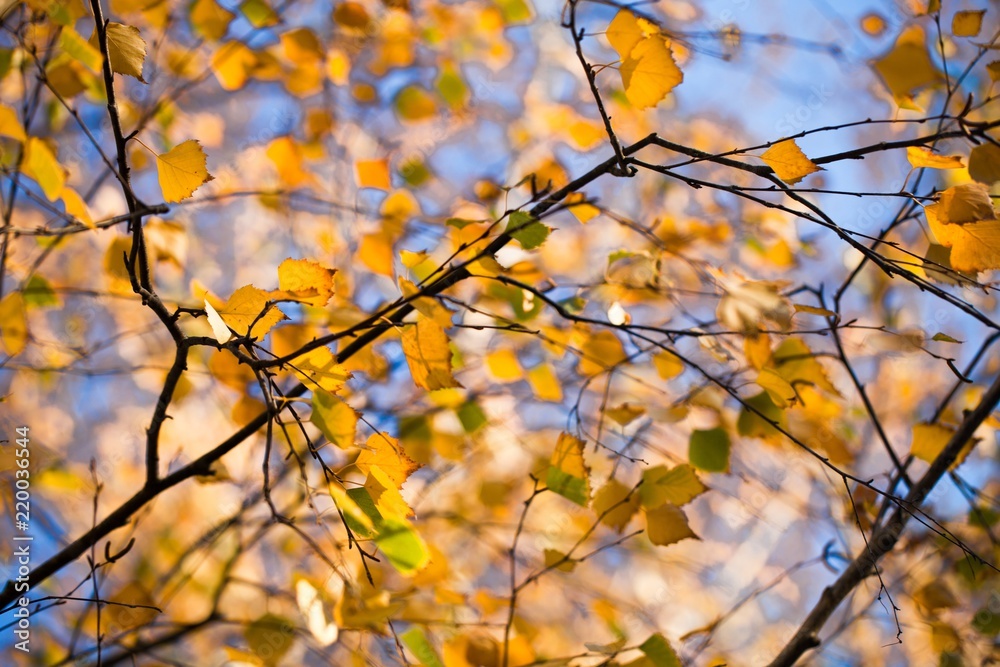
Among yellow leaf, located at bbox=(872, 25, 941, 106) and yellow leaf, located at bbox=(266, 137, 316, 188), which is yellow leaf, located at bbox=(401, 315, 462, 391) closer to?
yellow leaf, located at bbox=(872, 25, 941, 106)

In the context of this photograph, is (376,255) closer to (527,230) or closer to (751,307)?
(527,230)

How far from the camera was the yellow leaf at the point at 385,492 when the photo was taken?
49 centimetres

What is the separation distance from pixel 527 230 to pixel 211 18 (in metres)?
0.79

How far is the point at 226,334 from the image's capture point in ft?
1.51

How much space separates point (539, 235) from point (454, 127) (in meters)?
2.04

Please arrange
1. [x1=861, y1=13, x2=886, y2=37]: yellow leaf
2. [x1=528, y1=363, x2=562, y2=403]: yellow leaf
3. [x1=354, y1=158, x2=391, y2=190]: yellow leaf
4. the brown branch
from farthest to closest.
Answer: [x1=861, y1=13, x2=886, y2=37]: yellow leaf
[x1=354, y1=158, x2=391, y2=190]: yellow leaf
[x1=528, y1=363, x2=562, y2=403]: yellow leaf
the brown branch

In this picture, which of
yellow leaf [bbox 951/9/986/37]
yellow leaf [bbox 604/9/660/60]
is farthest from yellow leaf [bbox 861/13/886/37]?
yellow leaf [bbox 604/9/660/60]

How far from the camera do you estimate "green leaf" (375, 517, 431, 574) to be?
0.62m

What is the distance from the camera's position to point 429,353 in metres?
0.52

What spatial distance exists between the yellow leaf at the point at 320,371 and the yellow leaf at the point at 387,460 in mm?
56

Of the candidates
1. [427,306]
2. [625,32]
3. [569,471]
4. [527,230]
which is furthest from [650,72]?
[569,471]

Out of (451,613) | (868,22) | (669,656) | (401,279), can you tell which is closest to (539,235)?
(401,279)

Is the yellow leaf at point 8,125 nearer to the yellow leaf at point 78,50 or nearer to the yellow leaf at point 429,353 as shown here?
the yellow leaf at point 78,50

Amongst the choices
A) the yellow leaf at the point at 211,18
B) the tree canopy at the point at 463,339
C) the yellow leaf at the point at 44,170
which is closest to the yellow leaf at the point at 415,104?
the tree canopy at the point at 463,339
